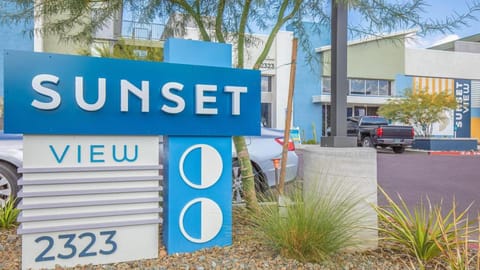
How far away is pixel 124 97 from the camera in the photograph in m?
3.33

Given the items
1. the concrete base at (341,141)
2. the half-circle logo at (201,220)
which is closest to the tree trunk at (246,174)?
the half-circle logo at (201,220)

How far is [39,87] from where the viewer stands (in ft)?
10.0

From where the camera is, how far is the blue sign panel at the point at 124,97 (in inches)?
120

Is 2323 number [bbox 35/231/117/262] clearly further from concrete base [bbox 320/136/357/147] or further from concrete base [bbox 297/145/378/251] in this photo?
concrete base [bbox 320/136/357/147]

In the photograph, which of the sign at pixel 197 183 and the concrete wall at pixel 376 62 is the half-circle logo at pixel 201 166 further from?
the concrete wall at pixel 376 62

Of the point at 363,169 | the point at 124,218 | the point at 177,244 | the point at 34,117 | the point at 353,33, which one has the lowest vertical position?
the point at 177,244

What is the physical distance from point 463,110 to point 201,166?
104ft

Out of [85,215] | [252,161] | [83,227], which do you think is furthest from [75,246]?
[252,161]

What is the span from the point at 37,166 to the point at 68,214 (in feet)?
1.54

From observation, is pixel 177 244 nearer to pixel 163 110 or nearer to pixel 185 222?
pixel 185 222

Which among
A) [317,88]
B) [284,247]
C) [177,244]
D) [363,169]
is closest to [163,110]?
[177,244]

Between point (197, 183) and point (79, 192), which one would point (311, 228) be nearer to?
point (197, 183)

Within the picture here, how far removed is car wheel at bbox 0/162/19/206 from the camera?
17.1 ft

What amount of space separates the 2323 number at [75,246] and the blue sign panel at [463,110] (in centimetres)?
3175
